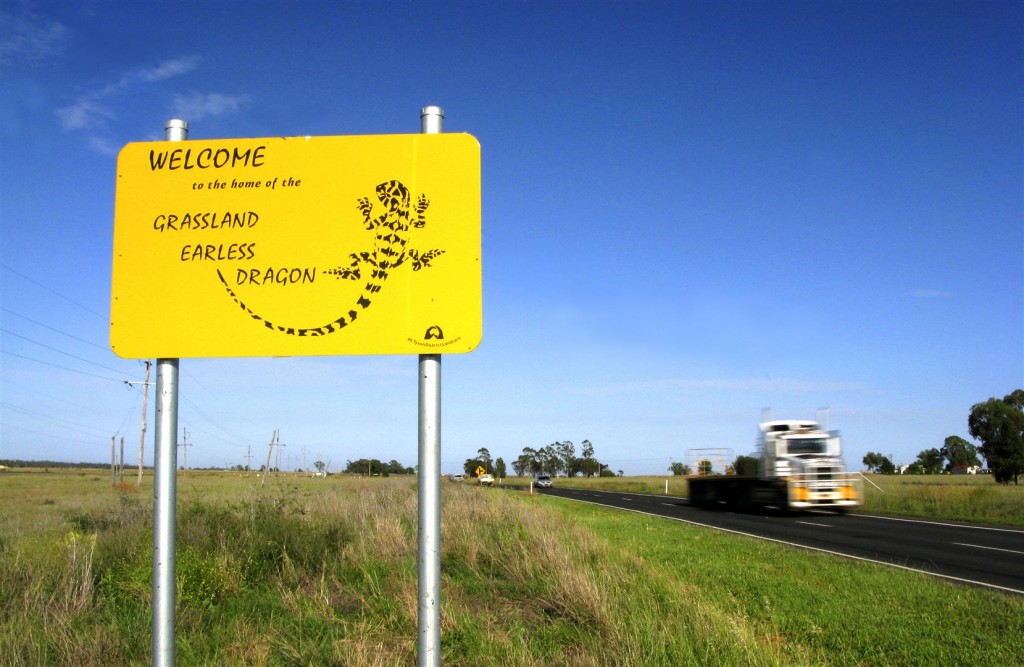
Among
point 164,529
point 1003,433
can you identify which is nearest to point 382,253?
point 164,529

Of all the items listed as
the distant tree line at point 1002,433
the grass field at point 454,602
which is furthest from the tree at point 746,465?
the distant tree line at point 1002,433

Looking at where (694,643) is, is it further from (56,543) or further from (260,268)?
(56,543)

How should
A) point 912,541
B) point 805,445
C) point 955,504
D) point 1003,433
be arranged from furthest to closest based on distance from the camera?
point 1003,433 < point 955,504 < point 805,445 < point 912,541

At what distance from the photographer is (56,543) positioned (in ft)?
27.0

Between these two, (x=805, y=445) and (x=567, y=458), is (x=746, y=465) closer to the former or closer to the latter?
(x=805, y=445)

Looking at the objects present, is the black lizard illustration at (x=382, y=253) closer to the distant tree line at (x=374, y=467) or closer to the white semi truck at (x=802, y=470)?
the white semi truck at (x=802, y=470)

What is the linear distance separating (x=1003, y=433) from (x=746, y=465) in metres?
61.4

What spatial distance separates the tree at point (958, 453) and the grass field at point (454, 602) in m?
127

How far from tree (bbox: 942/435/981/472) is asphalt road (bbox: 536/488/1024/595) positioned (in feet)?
367

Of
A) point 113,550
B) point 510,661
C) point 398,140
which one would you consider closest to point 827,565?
point 510,661

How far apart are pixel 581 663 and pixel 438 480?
228 centimetres

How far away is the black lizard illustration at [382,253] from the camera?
12.0ft

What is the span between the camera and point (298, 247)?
3.79m

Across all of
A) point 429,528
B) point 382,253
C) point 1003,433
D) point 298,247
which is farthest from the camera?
point 1003,433
